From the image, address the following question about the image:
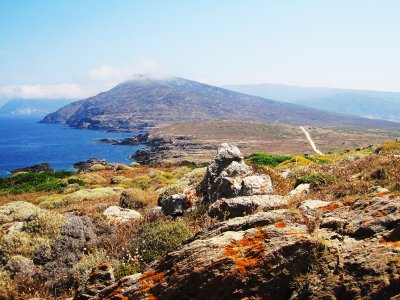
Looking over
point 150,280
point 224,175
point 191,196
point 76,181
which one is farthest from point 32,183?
point 150,280

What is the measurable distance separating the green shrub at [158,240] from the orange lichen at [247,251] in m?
2.90

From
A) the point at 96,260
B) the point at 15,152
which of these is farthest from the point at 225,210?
the point at 15,152

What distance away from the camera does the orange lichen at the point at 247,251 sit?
5355 mm

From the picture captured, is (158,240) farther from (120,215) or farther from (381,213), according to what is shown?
(120,215)

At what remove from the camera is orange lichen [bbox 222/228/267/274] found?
5355 mm

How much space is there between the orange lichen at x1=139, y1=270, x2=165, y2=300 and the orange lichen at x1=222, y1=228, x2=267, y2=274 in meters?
1.12

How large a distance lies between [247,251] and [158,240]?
143 inches

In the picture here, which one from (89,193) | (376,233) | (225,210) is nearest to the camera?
(376,233)

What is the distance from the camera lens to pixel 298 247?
17.7ft

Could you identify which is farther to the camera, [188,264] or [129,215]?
[129,215]

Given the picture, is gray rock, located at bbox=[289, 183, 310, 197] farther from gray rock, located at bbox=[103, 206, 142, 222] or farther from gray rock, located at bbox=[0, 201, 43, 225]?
gray rock, located at bbox=[0, 201, 43, 225]

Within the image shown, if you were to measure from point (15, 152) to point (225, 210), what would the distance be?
494 ft

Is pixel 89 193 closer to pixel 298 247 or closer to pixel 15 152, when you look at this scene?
pixel 298 247

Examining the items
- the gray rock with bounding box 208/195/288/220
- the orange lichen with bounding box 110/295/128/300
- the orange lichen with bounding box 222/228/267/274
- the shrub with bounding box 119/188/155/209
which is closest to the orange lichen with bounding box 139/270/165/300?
the orange lichen with bounding box 110/295/128/300
